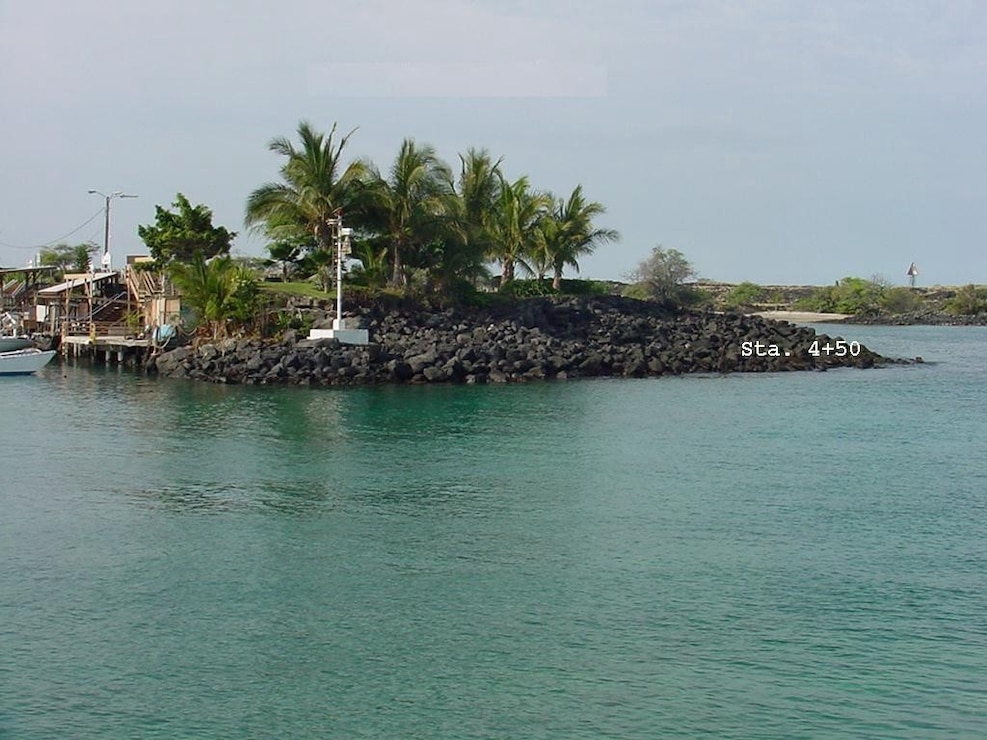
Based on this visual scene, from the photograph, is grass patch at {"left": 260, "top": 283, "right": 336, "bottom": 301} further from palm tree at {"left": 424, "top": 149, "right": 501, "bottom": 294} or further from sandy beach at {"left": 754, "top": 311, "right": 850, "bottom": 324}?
sandy beach at {"left": 754, "top": 311, "right": 850, "bottom": 324}

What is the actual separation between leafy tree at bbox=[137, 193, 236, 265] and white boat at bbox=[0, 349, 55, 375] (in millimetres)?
9066

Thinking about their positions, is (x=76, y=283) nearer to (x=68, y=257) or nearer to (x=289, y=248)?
(x=289, y=248)

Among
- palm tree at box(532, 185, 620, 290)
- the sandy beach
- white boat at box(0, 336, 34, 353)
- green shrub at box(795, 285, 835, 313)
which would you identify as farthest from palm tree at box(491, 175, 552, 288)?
green shrub at box(795, 285, 835, 313)

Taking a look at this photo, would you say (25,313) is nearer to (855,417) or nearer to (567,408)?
(567,408)

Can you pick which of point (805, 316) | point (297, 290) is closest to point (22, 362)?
point (297, 290)

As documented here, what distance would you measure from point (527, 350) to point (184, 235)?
16.7m

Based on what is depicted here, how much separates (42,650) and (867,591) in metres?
8.94

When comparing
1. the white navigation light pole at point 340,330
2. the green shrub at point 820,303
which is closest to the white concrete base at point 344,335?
the white navigation light pole at point 340,330

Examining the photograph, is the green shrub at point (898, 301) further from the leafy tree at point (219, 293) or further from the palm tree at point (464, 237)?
the leafy tree at point (219, 293)

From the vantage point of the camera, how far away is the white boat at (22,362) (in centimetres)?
3972

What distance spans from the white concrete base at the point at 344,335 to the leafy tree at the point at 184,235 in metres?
12.0

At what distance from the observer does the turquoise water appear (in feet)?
34.0

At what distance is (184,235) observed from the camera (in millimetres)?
48844

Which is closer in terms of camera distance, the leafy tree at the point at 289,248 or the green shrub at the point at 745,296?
the leafy tree at the point at 289,248
